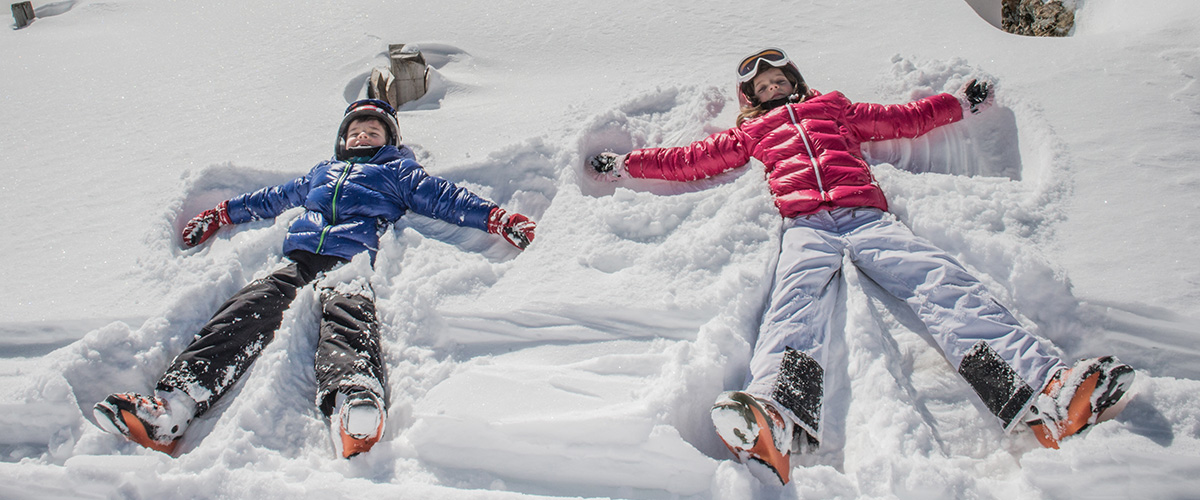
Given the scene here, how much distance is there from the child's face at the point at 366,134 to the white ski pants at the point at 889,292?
2041mm

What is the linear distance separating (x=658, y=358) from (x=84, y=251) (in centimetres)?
271

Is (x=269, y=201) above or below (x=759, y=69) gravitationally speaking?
below

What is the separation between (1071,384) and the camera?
1523mm

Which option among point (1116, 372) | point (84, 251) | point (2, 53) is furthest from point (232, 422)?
point (2, 53)

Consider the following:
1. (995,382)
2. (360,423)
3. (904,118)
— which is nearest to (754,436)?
(995,382)

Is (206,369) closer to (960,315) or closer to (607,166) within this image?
(607,166)

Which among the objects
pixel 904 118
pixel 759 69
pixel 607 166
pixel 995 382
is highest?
pixel 759 69

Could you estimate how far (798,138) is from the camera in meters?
2.51

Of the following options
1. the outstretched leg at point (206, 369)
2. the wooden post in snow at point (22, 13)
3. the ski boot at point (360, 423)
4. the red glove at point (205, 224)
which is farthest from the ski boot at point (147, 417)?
the wooden post in snow at point (22, 13)

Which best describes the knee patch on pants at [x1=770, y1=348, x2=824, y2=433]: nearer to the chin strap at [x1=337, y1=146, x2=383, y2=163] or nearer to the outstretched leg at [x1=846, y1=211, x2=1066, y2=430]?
the outstretched leg at [x1=846, y1=211, x2=1066, y2=430]

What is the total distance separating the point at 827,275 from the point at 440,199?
1.69m

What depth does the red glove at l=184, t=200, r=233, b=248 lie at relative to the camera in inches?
108

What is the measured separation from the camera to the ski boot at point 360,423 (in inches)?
64.6

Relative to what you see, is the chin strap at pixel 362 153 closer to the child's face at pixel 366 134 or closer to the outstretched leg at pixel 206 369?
the child's face at pixel 366 134
